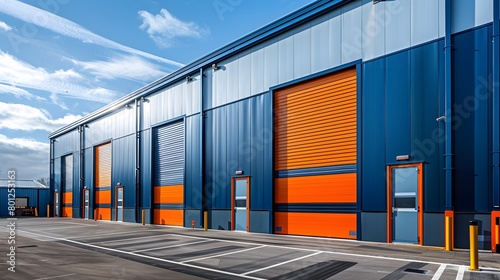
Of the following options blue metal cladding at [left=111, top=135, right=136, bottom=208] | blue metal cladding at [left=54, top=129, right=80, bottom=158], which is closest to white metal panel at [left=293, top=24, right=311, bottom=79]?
blue metal cladding at [left=111, top=135, right=136, bottom=208]

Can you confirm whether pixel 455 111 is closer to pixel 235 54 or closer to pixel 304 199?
pixel 304 199

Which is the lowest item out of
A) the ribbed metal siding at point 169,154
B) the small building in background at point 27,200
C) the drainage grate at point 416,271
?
the small building in background at point 27,200

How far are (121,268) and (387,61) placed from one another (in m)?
10.5

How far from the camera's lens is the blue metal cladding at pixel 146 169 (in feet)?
86.7

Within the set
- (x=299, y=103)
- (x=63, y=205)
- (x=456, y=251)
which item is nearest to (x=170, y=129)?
(x=299, y=103)

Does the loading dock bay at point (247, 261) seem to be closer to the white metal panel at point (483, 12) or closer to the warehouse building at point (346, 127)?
the warehouse building at point (346, 127)

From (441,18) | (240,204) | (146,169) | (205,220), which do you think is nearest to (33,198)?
(146,169)

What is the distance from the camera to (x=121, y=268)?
932 cm

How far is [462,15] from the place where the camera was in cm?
1169

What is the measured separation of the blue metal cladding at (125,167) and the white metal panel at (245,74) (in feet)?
41.7

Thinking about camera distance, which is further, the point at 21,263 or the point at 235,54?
the point at 235,54

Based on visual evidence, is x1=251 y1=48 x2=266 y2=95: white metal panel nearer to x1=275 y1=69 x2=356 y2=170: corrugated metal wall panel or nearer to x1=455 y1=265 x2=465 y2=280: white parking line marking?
x1=275 y1=69 x2=356 y2=170: corrugated metal wall panel

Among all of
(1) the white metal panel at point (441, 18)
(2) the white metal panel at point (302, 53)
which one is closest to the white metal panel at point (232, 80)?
(2) the white metal panel at point (302, 53)

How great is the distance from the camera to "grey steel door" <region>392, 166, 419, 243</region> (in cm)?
1229
